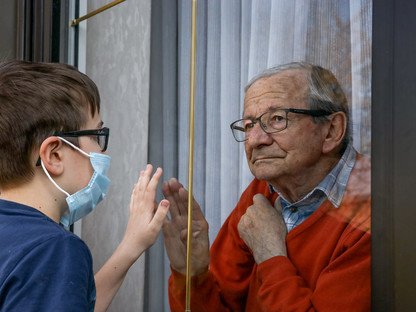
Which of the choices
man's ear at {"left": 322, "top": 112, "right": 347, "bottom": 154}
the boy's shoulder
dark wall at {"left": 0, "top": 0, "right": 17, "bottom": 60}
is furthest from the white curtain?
dark wall at {"left": 0, "top": 0, "right": 17, "bottom": 60}

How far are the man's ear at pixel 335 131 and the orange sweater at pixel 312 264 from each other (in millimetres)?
68

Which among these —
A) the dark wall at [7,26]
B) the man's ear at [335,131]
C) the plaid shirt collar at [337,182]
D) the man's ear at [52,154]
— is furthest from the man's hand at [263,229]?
the dark wall at [7,26]

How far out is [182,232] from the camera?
5.86ft

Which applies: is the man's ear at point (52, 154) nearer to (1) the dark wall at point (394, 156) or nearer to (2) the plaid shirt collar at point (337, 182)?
(2) the plaid shirt collar at point (337, 182)

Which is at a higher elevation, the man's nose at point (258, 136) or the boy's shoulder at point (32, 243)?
the man's nose at point (258, 136)

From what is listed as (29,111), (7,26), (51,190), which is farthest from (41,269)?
(7,26)

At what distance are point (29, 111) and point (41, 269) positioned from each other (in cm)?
47

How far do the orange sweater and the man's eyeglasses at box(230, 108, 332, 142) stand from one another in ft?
0.48

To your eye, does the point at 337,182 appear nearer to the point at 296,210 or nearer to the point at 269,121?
the point at 296,210

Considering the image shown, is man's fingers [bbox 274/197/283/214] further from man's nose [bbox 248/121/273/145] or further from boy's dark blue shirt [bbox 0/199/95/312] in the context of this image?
boy's dark blue shirt [bbox 0/199/95/312]

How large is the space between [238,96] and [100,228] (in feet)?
2.99

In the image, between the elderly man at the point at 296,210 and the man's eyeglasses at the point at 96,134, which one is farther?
the man's eyeglasses at the point at 96,134

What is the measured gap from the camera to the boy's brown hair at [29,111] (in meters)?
1.46

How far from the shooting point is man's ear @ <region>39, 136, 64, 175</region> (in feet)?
4.85
